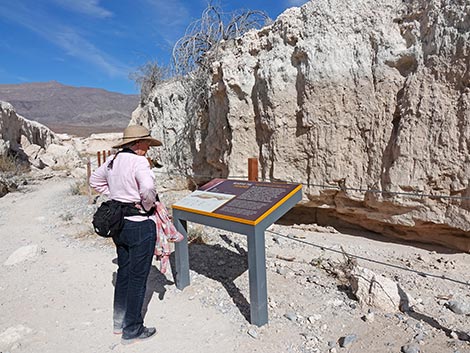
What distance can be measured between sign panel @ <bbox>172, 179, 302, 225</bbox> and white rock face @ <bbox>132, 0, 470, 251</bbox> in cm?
69

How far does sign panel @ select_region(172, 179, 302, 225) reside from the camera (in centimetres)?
313

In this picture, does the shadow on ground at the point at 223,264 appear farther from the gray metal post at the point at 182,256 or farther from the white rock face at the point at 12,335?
the white rock face at the point at 12,335

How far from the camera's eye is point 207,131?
8617mm

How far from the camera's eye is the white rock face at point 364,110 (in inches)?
177

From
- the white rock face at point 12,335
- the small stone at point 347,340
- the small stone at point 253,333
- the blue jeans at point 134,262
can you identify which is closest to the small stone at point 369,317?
the small stone at point 347,340

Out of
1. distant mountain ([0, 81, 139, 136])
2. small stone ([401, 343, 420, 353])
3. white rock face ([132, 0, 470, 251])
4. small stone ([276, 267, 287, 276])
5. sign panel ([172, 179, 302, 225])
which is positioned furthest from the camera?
distant mountain ([0, 81, 139, 136])

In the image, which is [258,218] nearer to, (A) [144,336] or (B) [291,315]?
(B) [291,315]

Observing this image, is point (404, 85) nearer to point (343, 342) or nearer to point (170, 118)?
Result: point (343, 342)

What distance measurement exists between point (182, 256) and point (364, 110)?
3.35m

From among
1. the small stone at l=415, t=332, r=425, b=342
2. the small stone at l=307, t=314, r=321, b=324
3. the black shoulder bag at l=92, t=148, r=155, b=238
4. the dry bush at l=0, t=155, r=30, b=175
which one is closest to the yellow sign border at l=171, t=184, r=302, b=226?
the black shoulder bag at l=92, t=148, r=155, b=238

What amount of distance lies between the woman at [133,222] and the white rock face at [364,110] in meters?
1.86

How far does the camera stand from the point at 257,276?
305 cm

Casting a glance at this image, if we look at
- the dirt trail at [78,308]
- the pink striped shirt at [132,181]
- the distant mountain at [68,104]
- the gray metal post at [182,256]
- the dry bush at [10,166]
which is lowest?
the dirt trail at [78,308]

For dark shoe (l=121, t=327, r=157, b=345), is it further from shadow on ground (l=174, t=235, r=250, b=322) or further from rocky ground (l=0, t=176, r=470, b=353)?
shadow on ground (l=174, t=235, r=250, b=322)
